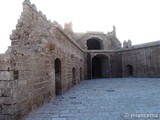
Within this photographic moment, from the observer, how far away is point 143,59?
1831 centimetres

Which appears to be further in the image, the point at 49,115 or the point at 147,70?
the point at 147,70

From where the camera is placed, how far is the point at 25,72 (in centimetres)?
475

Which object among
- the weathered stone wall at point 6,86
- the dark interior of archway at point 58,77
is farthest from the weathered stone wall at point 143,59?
the weathered stone wall at point 6,86

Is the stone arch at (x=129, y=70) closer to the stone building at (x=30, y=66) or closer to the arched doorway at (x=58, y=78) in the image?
the stone building at (x=30, y=66)

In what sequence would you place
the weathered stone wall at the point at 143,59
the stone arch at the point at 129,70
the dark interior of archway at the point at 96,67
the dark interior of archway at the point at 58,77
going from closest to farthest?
the dark interior of archway at the point at 58,77 → the weathered stone wall at the point at 143,59 → the stone arch at the point at 129,70 → the dark interior of archway at the point at 96,67

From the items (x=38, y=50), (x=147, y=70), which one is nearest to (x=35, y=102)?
(x=38, y=50)

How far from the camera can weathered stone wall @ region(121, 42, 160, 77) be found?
55.9 ft

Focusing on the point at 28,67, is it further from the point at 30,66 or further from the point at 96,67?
the point at 96,67

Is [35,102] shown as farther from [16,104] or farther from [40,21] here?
[40,21]

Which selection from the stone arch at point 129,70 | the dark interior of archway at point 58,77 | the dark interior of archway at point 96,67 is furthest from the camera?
the dark interior of archway at point 96,67

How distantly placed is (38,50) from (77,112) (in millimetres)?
2286

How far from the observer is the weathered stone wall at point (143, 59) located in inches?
671

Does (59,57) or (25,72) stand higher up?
(59,57)

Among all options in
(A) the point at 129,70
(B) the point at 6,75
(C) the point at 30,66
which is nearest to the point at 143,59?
(A) the point at 129,70
